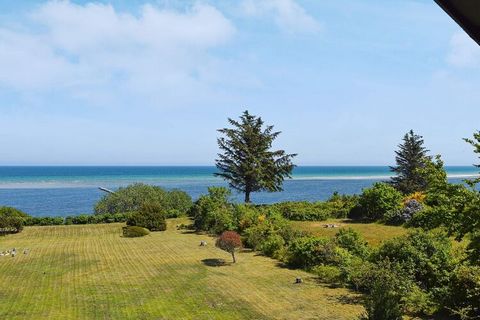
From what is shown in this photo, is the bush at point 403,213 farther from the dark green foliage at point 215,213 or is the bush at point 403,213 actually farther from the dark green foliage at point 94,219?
the dark green foliage at point 94,219

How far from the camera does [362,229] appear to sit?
135 feet

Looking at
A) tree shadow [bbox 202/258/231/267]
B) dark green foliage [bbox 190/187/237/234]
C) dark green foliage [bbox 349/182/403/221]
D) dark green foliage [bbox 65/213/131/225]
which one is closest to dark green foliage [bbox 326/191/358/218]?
dark green foliage [bbox 349/182/403/221]

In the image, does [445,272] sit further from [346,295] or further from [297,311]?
[297,311]

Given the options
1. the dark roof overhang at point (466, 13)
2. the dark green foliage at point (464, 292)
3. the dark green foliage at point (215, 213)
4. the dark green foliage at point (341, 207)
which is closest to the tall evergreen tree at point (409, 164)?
the dark green foliage at point (341, 207)

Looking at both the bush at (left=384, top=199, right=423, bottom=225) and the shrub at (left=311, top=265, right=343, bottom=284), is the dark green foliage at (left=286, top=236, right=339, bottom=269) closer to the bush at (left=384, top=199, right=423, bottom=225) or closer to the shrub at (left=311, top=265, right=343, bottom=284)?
the shrub at (left=311, top=265, right=343, bottom=284)

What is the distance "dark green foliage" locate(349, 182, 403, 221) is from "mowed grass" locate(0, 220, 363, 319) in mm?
18815

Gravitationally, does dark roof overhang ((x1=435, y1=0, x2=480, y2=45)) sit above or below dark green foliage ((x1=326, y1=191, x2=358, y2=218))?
above

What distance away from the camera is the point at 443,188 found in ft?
45.1

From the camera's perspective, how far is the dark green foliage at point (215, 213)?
4200 centimetres

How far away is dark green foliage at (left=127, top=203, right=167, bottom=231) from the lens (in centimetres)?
4522

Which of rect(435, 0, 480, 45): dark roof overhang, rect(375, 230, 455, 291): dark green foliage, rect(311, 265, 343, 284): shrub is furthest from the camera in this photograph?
rect(311, 265, 343, 284): shrub

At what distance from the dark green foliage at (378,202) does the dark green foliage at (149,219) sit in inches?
853

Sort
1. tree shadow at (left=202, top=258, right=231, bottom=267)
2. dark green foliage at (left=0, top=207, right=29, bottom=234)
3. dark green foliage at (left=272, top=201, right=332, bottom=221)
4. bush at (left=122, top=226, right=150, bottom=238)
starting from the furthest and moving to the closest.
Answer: dark green foliage at (left=272, top=201, right=332, bottom=221)
dark green foliage at (left=0, top=207, right=29, bottom=234)
bush at (left=122, top=226, right=150, bottom=238)
tree shadow at (left=202, top=258, right=231, bottom=267)

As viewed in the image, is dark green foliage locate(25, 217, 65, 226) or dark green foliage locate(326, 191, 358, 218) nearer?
dark green foliage locate(25, 217, 65, 226)
